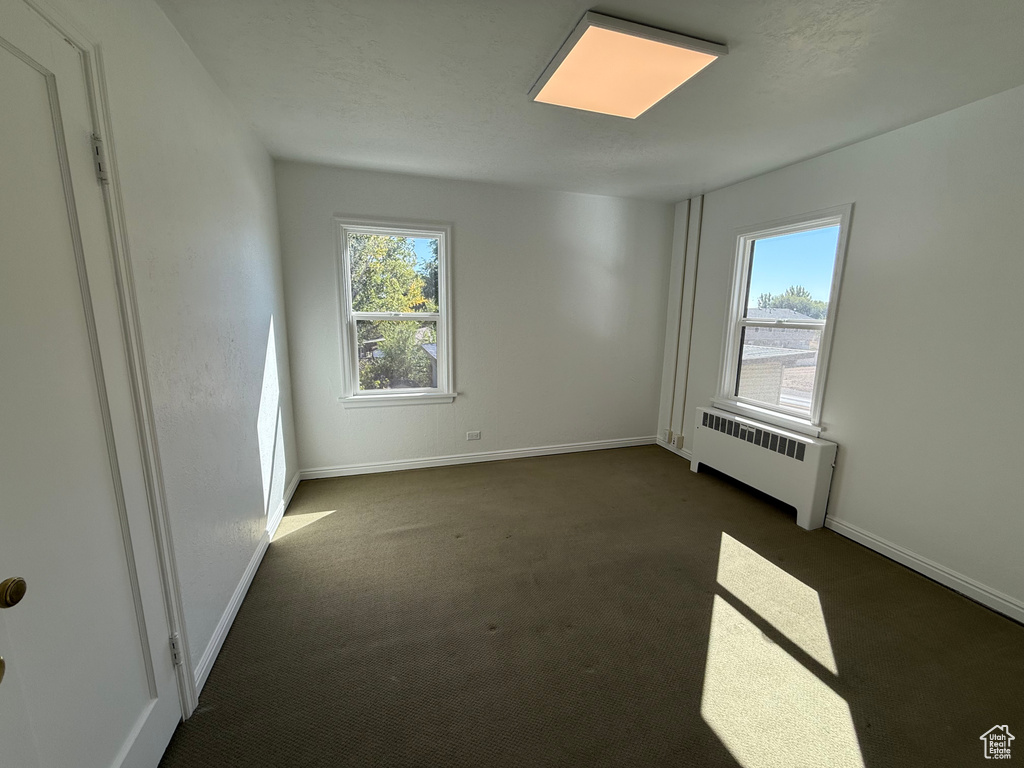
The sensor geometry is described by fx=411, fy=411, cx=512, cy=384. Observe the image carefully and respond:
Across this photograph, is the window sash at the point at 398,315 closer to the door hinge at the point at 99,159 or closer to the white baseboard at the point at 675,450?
the door hinge at the point at 99,159

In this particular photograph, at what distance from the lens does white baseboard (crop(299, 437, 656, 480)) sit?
11.7ft

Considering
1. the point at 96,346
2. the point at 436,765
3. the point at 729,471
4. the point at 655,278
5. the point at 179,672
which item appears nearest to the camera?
the point at 96,346

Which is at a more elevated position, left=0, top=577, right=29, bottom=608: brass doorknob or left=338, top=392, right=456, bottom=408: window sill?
left=0, top=577, right=29, bottom=608: brass doorknob

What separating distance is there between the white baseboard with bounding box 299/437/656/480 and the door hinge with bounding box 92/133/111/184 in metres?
2.78

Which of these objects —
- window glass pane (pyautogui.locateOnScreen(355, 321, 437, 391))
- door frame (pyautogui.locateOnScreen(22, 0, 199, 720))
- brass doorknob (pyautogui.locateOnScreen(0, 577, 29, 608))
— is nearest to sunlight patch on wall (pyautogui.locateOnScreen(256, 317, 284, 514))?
window glass pane (pyautogui.locateOnScreen(355, 321, 437, 391))

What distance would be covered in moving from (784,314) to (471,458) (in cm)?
287

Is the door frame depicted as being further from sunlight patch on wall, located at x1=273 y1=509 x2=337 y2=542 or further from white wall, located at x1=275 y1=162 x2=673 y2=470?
white wall, located at x1=275 y1=162 x2=673 y2=470

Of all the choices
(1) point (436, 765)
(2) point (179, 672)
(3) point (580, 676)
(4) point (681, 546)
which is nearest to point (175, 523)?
(2) point (179, 672)

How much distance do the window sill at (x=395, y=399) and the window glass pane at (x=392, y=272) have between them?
2.41ft

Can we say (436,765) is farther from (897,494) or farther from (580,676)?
(897,494)

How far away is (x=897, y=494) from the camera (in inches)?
96.4

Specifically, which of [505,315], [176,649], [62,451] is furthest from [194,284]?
[505,315]

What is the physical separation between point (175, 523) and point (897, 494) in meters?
3.62

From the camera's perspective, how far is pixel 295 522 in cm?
282
